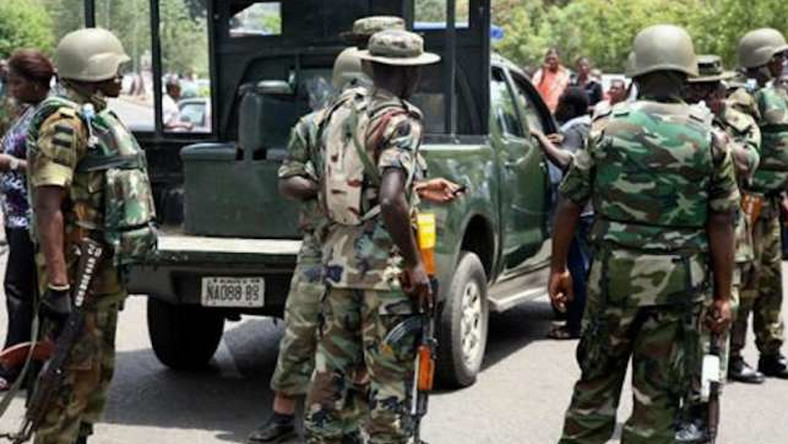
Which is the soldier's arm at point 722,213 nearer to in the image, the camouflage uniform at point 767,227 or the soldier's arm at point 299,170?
the soldier's arm at point 299,170

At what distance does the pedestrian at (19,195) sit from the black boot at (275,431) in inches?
51.0

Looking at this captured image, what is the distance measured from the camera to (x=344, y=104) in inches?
196

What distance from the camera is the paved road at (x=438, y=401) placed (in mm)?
6482

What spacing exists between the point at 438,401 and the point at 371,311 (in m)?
2.23

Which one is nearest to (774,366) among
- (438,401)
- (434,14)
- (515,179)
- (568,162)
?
(568,162)

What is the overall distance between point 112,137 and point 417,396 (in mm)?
1573

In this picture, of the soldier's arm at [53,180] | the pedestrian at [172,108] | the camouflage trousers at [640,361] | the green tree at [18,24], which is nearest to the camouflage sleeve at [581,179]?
the camouflage trousers at [640,361]

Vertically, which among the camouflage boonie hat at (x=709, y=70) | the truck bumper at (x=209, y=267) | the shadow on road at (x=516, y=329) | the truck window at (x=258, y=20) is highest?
the truck window at (x=258, y=20)

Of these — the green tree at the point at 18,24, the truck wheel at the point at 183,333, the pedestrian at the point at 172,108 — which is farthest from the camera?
the green tree at the point at 18,24

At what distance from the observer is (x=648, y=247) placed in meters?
4.90

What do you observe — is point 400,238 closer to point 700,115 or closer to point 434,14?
point 700,115

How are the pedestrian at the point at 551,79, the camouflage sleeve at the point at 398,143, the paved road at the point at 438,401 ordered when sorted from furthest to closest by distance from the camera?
the pedestrian at the point at 551,79 < the paved road at the point at 438,401 < the camouflage sleeve at the point at 398,143

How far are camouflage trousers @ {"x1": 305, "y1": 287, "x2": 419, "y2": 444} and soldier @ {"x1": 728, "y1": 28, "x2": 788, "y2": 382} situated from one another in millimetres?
2852

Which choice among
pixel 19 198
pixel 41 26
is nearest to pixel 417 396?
pixel 19 198
